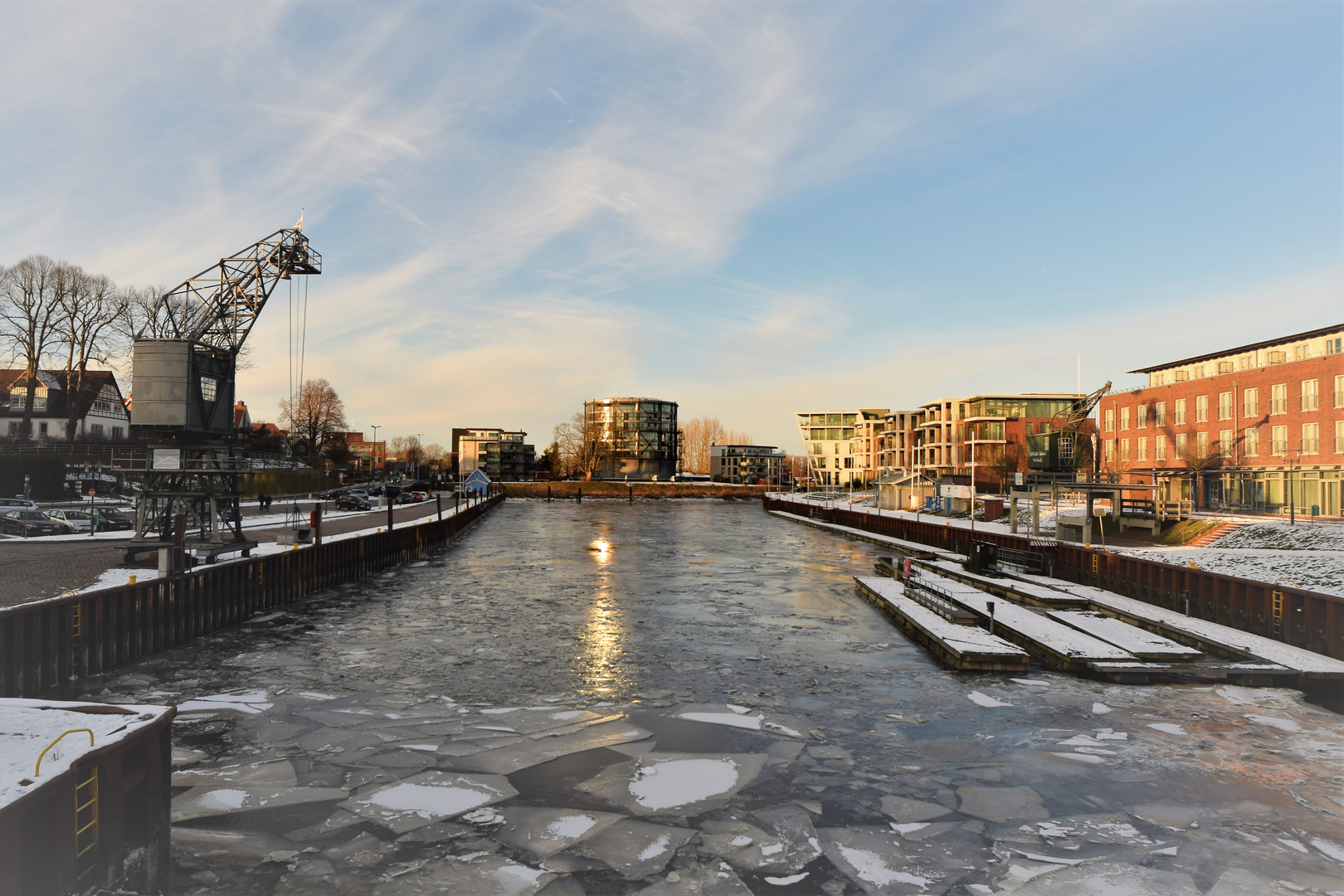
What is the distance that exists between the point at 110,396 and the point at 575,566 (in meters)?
107

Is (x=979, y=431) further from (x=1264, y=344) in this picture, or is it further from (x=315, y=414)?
(x=315, y=414)

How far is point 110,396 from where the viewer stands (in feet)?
365

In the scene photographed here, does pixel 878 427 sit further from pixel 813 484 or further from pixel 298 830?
pixel 298 830

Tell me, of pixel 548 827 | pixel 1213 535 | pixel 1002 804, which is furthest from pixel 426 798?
pixel 1213 535

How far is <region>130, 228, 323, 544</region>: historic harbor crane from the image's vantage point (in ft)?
103

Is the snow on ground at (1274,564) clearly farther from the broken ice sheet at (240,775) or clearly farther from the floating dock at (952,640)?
the broken ice sheet at (240,775)

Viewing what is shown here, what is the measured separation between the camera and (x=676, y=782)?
10.4 metres

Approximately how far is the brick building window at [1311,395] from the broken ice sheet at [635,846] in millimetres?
63264

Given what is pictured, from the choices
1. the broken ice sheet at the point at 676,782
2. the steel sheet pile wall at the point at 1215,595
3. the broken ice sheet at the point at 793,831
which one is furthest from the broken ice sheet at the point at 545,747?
the steel sheet pile wall at the point at 1215,595

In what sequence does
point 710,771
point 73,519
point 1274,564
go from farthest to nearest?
point 73,519, point 1274,564, point 710,771

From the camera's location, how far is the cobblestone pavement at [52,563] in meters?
22.6

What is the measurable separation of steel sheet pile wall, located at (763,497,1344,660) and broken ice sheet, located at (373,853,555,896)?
64.1 ft

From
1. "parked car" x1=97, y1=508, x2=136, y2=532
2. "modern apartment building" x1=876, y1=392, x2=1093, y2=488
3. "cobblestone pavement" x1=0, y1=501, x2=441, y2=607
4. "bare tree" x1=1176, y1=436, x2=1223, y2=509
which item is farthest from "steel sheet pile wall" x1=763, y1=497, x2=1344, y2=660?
"modern apartment building" x1=876, y1=392, x2=1093, y2=488

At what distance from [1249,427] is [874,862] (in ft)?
220
